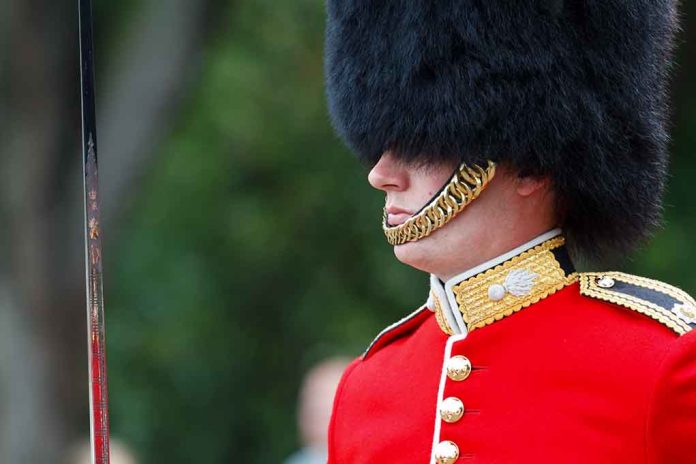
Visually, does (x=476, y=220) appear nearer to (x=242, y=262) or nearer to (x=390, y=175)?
(x=390, y=175)

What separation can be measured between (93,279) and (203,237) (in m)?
6.63

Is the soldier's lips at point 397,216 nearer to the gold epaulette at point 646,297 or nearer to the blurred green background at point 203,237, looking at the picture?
the gold epaulette at point 646,297

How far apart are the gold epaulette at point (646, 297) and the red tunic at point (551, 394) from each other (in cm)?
2

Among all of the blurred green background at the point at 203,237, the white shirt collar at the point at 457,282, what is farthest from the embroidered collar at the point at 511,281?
the blurred green background at the point at 203,237

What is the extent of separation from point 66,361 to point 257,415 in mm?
2261

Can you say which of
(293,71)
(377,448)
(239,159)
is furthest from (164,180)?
(377,448)

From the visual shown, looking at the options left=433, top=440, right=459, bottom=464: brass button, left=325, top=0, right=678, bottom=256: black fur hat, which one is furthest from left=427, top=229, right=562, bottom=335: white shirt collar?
left=433, top=440, right=459, bottom=464: brass button

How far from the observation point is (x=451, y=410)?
9.05 feet

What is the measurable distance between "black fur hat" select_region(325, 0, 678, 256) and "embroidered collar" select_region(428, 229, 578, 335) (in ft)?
0.37

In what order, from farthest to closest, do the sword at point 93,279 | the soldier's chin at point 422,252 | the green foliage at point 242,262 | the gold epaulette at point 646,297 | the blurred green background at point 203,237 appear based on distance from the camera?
the green foliage at point 242,262 < the blurred green background at point 203,237 < the soldier's chin at point 422,252 < the gold epaulette at point 646,297 < the sword at point 93,279

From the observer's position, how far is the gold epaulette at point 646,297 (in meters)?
2.67

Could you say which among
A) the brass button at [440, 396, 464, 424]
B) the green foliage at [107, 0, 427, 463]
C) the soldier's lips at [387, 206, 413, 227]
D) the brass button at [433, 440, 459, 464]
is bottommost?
the green foliage at [107, 0, 427, 463]

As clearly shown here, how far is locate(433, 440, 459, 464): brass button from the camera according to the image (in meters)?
2.74

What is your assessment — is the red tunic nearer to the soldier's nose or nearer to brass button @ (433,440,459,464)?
brass button @ (433,440,459,464)
